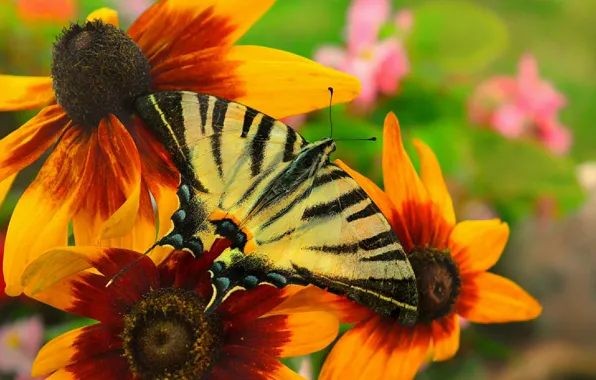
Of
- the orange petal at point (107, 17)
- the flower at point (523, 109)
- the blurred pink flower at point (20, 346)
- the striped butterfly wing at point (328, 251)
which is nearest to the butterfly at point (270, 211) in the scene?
the striped butterfly wing at point (328, 251)

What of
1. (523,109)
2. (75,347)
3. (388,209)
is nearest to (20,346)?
(75,347)

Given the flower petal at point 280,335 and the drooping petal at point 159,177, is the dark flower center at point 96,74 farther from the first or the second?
the flower petal at point 280,335

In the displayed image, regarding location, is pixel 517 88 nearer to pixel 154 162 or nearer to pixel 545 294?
pixel 545 294

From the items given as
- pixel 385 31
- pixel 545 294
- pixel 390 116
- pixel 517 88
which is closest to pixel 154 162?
pixel 390 116

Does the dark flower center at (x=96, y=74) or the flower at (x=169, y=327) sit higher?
the dark flower center at (x=96, y=74)

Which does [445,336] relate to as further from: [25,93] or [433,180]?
[25,93]

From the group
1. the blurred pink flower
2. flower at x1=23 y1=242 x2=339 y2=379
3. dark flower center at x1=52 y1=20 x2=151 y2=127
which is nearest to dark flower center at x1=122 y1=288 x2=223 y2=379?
flower at x1=23 y1=242 x2=339 y2=379

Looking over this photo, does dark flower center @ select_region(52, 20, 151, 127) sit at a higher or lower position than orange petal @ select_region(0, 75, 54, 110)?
higher

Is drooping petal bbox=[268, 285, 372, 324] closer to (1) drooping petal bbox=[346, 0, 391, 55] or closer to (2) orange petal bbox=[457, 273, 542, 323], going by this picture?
(2) orange petal bbox=[457, 273, 542, 323]

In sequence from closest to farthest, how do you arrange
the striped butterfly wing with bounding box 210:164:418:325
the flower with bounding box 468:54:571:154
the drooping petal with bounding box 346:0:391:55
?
the striped butterfly wing with bounding box 210:164:418:325 → the drooping petal with bounding box 346:0:391:55 → the flower with bounding box 468:54:571:154
